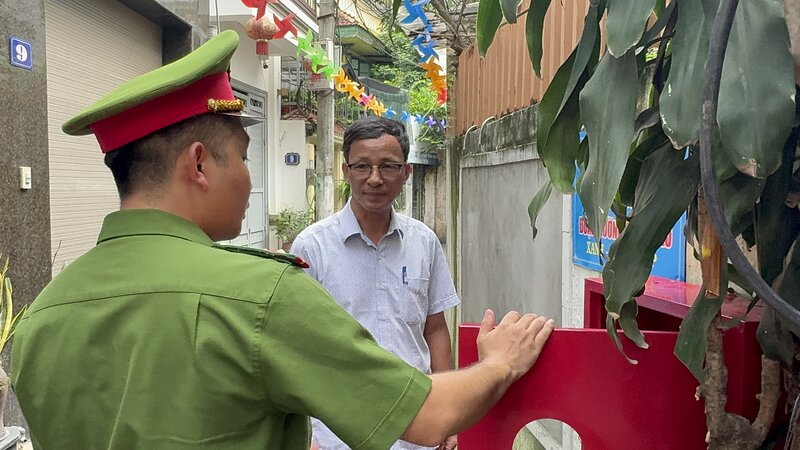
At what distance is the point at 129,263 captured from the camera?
107 cm

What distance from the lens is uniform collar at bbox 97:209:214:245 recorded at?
1092mm

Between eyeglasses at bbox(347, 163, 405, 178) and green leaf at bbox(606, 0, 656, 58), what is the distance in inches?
51.8

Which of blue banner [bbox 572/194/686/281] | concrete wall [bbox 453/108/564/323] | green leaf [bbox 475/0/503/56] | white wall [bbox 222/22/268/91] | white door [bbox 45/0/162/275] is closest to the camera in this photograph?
green leaf [bbox 475/0/503/56]

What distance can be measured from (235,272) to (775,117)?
74 cm

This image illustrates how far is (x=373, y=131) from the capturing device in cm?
221

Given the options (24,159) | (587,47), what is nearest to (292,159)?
(24,159)

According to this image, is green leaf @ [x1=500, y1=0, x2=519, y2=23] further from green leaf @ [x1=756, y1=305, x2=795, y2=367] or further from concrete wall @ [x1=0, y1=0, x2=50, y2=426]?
concrete wall @ [x1=0, y1=0, x2=50, y2=426]

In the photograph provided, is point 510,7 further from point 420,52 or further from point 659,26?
point 420,52

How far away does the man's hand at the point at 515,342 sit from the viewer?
116 centimetres

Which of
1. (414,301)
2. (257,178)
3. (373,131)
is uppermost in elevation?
(257,178)

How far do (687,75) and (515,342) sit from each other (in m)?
0.53

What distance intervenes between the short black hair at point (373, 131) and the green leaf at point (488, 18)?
0.95 meters

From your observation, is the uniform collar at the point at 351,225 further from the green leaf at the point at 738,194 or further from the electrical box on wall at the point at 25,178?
the electrical box on wall at the point at 25,178

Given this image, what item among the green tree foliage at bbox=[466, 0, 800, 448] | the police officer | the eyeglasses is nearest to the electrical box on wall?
the eyeglasses
